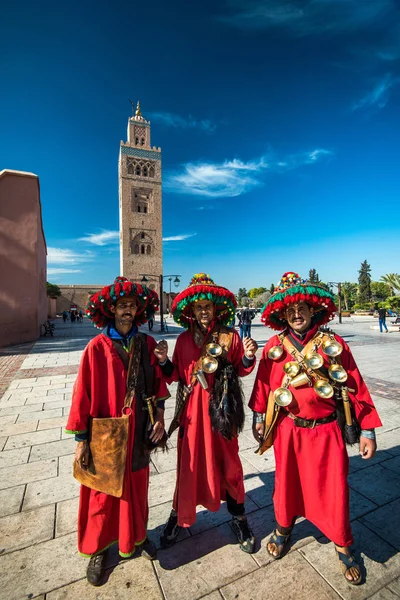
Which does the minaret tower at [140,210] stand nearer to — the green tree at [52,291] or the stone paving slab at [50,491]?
the green tree at [52,291]

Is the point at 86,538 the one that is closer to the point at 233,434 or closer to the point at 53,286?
the point at 233,434

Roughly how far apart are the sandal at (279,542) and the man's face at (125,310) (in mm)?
1979

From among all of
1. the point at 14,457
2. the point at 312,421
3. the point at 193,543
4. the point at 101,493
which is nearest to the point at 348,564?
the point at 312,421

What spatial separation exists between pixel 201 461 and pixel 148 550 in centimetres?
71

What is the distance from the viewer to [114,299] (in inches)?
87.2

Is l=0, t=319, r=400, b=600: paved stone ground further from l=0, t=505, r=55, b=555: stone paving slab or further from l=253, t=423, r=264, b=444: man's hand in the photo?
l=253, t=423, r=264, b=444: man's hand

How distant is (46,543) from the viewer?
2279mm

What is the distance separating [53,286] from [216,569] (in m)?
47.7

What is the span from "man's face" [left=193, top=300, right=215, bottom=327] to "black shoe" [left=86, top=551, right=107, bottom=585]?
1.84m

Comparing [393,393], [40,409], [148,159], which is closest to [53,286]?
[148,159]

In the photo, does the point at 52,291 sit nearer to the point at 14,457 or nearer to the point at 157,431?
the point at 14,457

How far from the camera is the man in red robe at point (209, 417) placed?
2240 millimetres

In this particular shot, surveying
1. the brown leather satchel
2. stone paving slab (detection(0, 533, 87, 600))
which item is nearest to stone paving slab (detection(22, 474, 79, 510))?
stone paving slab (detection(0, 533, 87, 600))

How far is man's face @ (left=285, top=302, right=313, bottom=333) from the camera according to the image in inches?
87.7
